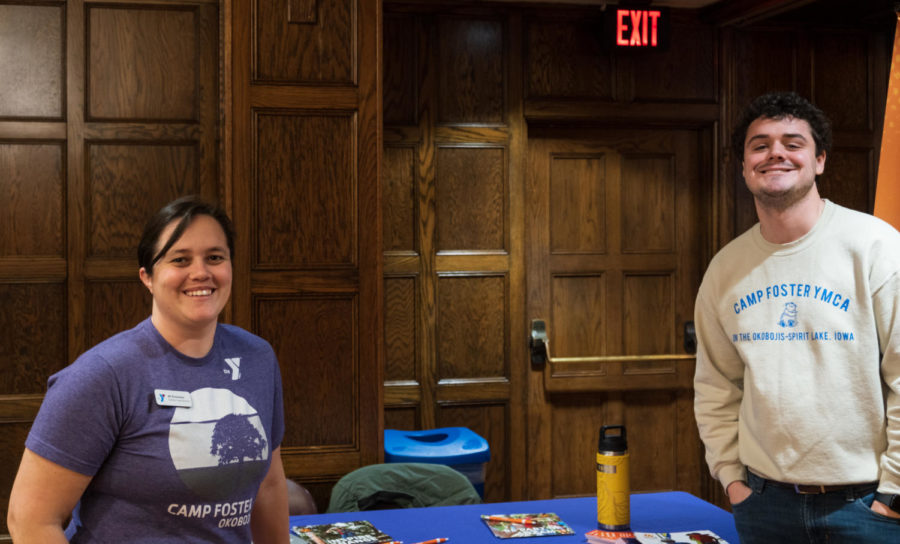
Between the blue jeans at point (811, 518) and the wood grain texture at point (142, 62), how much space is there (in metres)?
2.88

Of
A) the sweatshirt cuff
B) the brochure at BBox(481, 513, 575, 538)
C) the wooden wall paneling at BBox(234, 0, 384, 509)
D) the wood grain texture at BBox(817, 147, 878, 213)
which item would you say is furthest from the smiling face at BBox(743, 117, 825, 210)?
the wood grain texture at BBox(817, 147, 878, 213)

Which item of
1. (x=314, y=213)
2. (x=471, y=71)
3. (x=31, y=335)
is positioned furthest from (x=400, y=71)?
(x=31, y=335)

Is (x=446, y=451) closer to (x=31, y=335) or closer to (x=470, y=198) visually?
(x=470, y=198)

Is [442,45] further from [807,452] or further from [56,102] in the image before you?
[807,452]

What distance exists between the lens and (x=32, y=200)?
3.74 m

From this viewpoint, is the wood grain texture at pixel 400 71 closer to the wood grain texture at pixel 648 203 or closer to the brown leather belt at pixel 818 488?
the wood grain texture at pixel 648 203

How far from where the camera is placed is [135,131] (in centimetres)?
378

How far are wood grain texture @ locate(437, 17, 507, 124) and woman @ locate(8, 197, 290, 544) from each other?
2815 millimetres

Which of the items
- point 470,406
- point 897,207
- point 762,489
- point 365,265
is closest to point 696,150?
point 897,207

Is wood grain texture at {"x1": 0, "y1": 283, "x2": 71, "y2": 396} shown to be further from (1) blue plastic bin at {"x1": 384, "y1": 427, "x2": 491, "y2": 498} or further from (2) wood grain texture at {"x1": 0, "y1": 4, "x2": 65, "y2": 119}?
(1) blue plastic bin at {"x1": 384, "y1": 427, "x2": 491, "y2": 498}

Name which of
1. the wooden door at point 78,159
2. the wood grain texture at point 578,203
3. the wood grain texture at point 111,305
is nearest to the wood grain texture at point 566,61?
the wood grain texture at point 578,203

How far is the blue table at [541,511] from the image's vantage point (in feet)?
6.82

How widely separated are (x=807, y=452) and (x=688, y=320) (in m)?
2.80

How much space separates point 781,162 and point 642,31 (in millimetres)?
2498
